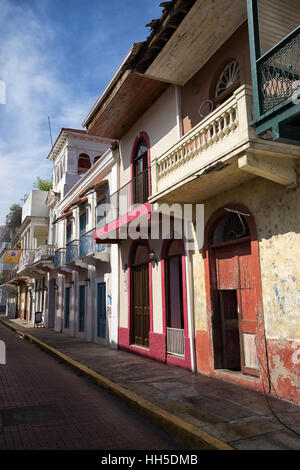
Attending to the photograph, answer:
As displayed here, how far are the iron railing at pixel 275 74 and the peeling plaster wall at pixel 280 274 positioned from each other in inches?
60.7

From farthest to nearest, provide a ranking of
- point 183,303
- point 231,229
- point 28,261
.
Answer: point 28,261 → point 183,303 → point 231,229

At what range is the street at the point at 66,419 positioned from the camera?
15.0ft

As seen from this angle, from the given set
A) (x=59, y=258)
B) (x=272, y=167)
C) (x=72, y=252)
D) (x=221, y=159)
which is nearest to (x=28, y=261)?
(x=59, y=258)

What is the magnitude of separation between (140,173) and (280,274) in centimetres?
616

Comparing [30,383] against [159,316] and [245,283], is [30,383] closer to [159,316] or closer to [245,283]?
[159,316]

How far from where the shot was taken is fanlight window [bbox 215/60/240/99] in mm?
7754

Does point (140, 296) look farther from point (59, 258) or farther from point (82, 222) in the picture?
point (59, 258)

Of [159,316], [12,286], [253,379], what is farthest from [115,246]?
[12,286]

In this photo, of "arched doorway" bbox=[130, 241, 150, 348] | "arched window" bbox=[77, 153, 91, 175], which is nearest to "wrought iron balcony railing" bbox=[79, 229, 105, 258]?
"arched doorway" bbox=[130, 241, 150, 348]

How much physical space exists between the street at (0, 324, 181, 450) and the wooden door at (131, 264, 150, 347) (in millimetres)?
2992

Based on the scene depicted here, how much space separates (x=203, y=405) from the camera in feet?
19.3
